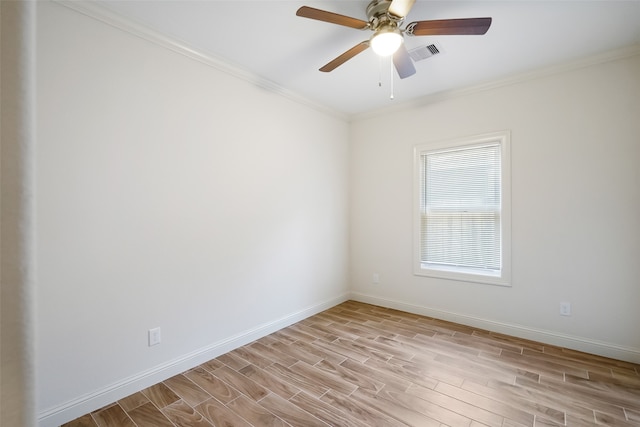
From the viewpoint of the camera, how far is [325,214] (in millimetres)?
3863

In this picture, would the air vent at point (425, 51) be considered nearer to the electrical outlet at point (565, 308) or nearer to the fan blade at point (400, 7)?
the fan blade at point (400, 7)

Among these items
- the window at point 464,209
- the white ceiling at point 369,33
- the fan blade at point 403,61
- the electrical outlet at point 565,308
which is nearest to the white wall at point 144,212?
the white ceiling at point 369,33

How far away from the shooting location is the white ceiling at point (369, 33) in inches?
79.5

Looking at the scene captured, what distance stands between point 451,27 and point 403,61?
46 cm

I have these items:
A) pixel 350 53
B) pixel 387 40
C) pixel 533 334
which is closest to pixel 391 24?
pixel 387 40

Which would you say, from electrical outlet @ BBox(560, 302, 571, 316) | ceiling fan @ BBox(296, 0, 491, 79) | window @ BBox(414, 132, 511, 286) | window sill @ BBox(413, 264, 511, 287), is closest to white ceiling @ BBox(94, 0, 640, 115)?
ceiling fan @ BBox(296, 0, 491, 79)

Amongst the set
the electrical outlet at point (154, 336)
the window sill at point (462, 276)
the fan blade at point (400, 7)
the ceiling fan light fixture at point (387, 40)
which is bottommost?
the electrical outlet at point (154, 336)

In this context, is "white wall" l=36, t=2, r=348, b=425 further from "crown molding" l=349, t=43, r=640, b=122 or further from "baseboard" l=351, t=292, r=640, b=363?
"baseboard" l=351, t=292, r=640, b=363

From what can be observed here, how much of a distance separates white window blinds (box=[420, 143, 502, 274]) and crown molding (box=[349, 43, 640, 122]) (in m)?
0.61

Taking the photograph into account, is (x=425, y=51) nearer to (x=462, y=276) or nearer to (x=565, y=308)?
(x=462, y=276)

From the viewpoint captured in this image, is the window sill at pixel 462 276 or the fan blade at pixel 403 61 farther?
the window sill at pixel 462 276

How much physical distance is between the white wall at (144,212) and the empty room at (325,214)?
0.05 feet

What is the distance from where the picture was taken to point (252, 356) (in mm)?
2639

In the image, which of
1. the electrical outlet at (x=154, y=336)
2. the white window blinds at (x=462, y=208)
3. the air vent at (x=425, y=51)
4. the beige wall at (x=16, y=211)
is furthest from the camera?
the white window blinds at (x=462, y=208)
